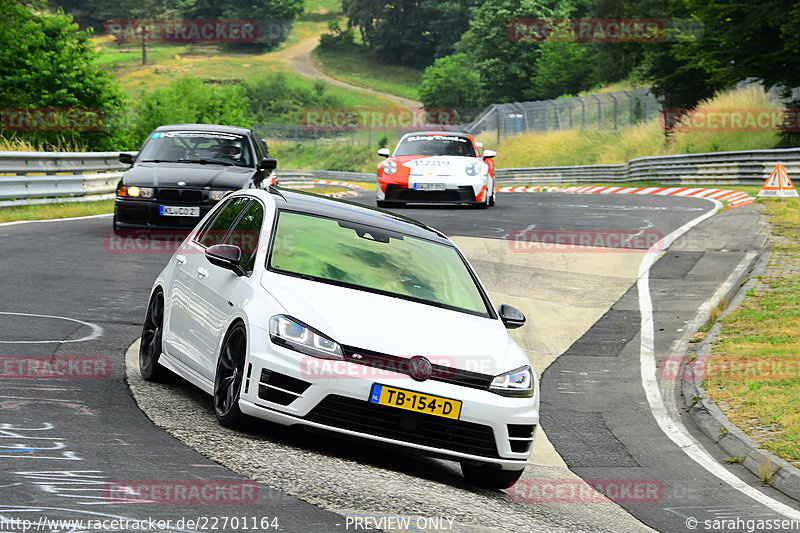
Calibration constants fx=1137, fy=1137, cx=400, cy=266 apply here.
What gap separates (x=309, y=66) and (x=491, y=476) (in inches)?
6628

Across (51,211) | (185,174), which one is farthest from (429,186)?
(51,211)

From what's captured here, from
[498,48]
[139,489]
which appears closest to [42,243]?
[139,489]

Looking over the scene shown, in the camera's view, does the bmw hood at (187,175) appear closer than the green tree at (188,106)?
Yes

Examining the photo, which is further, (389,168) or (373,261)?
(389,168)

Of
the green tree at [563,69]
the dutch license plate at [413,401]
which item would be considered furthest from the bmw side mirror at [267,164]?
the green tree at [563,69]

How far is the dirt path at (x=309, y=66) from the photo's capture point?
154m

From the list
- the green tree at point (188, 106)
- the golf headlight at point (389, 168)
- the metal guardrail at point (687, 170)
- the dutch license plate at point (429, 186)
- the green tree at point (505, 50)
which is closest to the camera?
the dutch license plate at point (429, 186)

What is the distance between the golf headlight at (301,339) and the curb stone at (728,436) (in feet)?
11.1

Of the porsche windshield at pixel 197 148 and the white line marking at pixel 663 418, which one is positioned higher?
the porsche windshield at pixel 197 148

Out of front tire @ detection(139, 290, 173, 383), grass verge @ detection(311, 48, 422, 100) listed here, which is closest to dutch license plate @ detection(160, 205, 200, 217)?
front tire @ detection(139, 290, 173, 383)

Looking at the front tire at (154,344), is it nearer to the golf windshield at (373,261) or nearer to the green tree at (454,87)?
the golf windshield at (373,261)

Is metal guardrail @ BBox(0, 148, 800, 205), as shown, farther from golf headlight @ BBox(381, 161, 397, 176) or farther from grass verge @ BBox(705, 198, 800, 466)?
grass verge @ BBox(705, 198, 800, 466)

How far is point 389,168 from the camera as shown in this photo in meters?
22.6

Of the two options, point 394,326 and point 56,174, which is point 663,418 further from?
point 56,174
